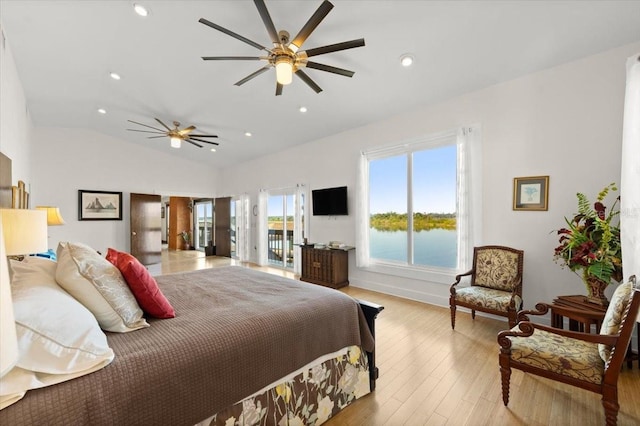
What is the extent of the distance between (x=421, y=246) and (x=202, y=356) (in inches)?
143

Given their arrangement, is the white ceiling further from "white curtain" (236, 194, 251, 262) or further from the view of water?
"white curtain" (236, 194, 251, 262)

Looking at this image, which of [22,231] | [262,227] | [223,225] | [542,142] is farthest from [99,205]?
[542,142]

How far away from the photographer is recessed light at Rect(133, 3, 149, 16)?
2.60 metres

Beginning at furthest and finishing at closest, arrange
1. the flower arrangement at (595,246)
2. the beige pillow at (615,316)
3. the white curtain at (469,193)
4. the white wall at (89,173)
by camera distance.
Answer: the white wall at (89,173) → the white curtain at (469,193) → the flower arrangement at (595,246) → the beige pillow at (615,316)

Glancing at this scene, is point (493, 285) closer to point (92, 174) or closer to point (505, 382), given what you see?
point (505, 382)

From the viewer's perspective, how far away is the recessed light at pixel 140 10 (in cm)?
260

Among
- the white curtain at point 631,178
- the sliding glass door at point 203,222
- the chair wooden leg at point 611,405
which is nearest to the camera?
the chair wooden leg at point 611,405

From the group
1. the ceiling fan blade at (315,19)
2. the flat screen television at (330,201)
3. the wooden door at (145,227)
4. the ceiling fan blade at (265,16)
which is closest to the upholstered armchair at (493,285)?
the flat screen television at (330,201)

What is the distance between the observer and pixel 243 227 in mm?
7883

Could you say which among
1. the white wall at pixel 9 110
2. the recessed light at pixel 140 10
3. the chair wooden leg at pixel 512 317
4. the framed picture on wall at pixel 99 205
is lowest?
the chair wooden leg at pixel 512 317

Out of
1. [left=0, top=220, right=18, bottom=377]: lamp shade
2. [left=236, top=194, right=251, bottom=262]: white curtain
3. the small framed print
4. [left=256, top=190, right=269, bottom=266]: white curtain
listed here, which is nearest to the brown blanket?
[left=0, top=220, right=18, bottom=377]: lamp shade

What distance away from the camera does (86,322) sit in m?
1.15

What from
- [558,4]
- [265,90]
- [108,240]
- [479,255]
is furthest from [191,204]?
[558,4]

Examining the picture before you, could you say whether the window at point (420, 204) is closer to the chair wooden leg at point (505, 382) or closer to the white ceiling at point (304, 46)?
the white ceiling at point (304, 46)
